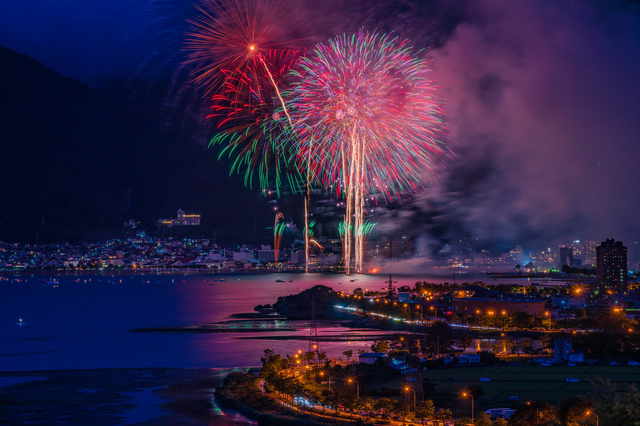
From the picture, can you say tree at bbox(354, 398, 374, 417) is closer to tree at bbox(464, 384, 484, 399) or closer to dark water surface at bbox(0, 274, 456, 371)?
tree at bbox(464, 384, 484, 399)

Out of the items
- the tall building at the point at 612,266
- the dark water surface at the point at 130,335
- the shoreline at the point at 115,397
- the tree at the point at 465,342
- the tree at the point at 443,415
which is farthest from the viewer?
the tall building at the point at 612,266

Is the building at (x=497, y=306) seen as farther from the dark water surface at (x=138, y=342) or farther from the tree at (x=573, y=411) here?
the tree at (x=573, y=411)

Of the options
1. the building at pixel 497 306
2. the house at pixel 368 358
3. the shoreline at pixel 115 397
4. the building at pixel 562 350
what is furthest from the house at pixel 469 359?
the building at pixel 497 306

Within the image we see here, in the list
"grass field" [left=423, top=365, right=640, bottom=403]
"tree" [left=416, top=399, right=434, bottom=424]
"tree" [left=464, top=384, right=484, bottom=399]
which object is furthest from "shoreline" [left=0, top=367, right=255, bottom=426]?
"grass field" [left=423, top=365, right=640, bottom=403]

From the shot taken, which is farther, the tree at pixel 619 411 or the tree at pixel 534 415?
the tree at pixel 534 415

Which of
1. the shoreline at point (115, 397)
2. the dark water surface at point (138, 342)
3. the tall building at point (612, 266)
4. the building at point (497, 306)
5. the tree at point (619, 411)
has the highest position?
the tall building at point (612, 266)

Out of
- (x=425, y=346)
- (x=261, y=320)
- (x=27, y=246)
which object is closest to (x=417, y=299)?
(x=261, y=320)

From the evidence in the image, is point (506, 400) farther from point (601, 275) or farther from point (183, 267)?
point (183, 267)
